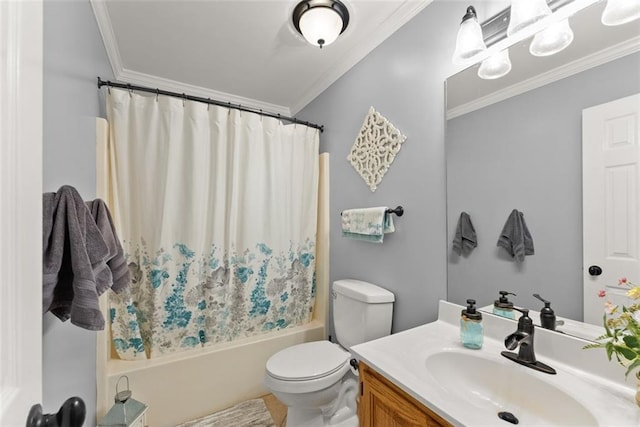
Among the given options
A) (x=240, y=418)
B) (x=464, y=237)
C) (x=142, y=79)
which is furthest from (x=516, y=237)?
(x=142, y=79)

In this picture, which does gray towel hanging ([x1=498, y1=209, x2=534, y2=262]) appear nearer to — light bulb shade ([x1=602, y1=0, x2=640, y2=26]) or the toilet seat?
light bulb shade ([x1=602, y1=0, x2=640, y2=26])

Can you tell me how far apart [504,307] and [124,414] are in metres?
1.75

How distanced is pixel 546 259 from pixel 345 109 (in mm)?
1453

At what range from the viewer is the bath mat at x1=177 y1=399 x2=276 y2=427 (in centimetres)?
165

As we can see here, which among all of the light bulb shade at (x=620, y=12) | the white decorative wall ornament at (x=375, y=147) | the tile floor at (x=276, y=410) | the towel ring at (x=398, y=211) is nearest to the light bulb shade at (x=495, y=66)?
the light bulb shade at (x=620, y=12)

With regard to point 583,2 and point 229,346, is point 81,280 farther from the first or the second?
point 583,2

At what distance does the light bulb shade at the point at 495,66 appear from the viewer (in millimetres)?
1045

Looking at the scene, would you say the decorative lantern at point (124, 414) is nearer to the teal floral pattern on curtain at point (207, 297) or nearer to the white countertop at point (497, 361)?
the teal floral pattern on curtain at point (207, 297)

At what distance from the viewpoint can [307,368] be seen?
4.70 feet

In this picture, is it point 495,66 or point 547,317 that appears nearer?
point 547,317

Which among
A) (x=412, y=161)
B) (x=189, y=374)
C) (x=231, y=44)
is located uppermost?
(x=231, y=44)

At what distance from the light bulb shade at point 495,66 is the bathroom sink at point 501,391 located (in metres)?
1.04

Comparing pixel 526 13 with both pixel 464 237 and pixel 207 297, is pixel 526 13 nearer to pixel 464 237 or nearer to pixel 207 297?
pixel 464 237

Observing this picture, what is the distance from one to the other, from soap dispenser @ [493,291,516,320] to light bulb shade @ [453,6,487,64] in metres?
0.94
